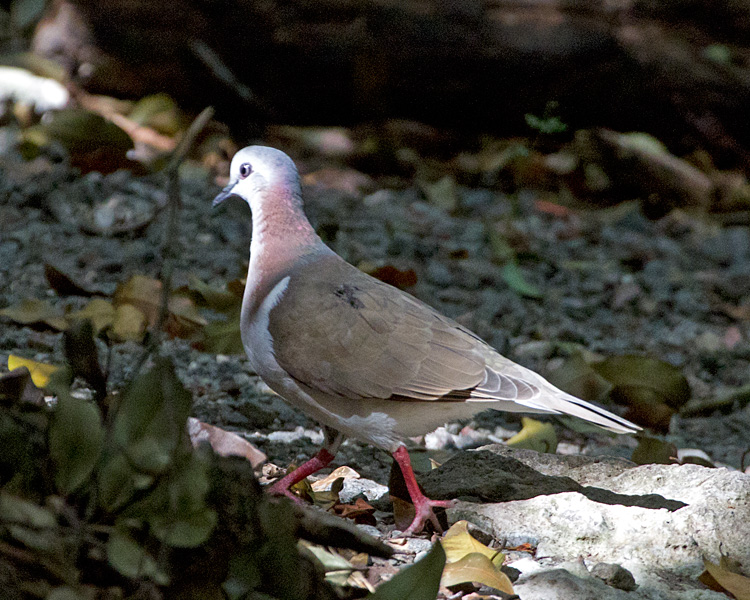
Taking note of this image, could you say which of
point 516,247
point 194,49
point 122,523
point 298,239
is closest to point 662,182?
point 516,247

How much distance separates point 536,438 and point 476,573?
1671 mm

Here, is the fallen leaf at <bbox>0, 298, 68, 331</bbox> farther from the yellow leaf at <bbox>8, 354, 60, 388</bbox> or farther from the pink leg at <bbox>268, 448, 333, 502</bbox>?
the pink leg at <bbox>268, 448, 333, 502</bbox>

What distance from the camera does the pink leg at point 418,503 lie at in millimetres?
2854

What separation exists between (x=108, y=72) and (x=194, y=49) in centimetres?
75

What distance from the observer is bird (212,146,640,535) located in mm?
3121

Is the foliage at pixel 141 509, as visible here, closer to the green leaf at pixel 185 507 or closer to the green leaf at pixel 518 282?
the green leaf at pixel 185 507

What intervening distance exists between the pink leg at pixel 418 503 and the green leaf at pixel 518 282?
3.29 meters

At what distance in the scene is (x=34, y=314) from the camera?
4.30 meters

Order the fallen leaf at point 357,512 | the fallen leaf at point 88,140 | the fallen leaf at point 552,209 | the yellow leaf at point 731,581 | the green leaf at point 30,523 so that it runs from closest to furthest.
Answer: the green leaf at point 30,523 < the yellow leaf at point 731,581 < the fallen leaf at point 357,512 < the fallen leaf at point 88,140 < the fallen leaf at point 552,209

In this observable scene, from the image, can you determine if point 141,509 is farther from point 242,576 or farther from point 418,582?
point 418,582

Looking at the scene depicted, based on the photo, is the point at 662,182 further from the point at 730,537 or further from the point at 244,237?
the point at 730,537

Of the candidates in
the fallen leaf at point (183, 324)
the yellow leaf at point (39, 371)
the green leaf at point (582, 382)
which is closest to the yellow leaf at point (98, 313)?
the fallen leaf at point (183, 324)

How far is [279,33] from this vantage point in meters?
7.56

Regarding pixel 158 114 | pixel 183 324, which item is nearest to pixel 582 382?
pixel 183 324
